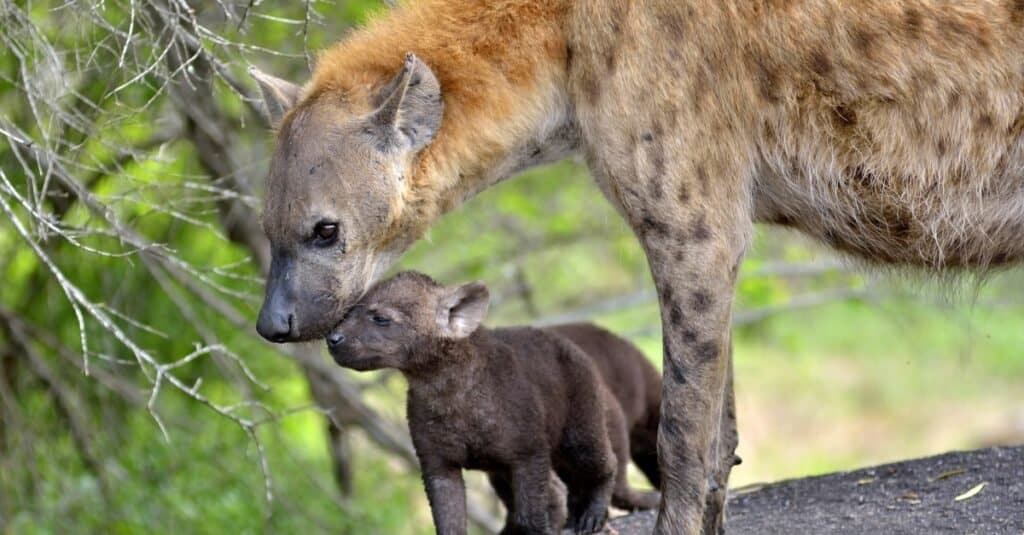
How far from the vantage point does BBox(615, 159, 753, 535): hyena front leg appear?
15.9ft

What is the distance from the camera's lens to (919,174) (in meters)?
4.98

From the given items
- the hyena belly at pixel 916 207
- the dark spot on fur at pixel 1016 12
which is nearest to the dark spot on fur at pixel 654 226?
the hyena belly at pixel 916 207

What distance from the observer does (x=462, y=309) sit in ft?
17.9

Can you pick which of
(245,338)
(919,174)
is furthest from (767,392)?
(919,174)

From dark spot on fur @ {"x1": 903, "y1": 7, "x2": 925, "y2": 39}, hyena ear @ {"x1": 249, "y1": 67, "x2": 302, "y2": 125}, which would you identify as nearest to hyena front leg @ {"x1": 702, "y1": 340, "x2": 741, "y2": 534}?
dark spot on fur @ {"x1": 903, "y1": 7, "x2": 925, "y2": 39}

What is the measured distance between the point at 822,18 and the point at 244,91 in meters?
2.88

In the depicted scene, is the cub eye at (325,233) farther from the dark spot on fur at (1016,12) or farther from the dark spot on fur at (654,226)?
the dark spot on fur at (1016,12)

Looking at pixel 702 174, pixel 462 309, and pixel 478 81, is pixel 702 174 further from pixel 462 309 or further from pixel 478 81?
pixel 462 309

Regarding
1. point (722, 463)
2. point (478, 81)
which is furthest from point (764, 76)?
point (722, 463)

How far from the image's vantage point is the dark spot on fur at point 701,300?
4.88 m

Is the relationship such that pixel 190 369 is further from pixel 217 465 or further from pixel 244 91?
pixel 244 91

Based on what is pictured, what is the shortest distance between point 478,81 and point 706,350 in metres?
1.14

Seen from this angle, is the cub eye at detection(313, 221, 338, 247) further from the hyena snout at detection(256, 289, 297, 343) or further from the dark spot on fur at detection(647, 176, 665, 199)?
the dark spot on fur at detection(647, 176, 665, 199)

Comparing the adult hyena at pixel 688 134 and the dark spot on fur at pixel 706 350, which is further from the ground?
the adult hyena at pixel 688 134
